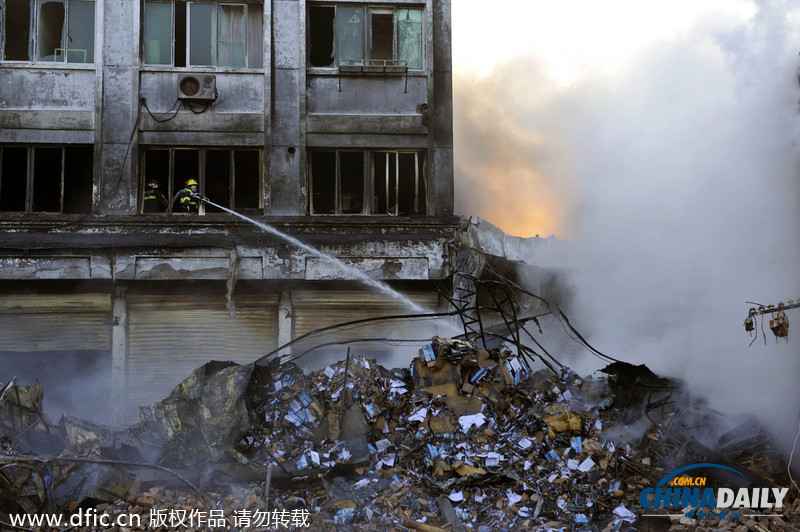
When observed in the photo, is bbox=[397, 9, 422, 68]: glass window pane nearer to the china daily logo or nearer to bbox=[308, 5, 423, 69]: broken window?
bbox=[308, 5, 423, 69]: broken window

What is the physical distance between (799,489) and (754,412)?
50.2 inches

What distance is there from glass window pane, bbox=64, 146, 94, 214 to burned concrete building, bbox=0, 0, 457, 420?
28mm

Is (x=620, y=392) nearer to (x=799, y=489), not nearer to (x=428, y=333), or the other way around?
(x=799, y=489)

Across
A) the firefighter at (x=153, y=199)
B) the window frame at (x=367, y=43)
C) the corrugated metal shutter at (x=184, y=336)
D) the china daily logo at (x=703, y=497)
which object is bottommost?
the china daily logo at (x=703, y=497)

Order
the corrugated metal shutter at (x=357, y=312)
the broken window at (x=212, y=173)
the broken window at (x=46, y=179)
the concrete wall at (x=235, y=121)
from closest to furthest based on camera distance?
the concrete wall at (x=235, y=121)
the broken window at (x=46, y=179)
the corrugated metal shutter at (x=357, y=312)
the broken window at (x=212, y=173)

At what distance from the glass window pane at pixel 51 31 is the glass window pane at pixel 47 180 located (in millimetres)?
1950

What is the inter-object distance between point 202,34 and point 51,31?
304cm

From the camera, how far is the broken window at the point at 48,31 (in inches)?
548

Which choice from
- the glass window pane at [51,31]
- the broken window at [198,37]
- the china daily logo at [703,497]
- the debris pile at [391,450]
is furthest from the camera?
the broken window at [198,37]

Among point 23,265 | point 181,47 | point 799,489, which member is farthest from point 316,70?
point 799,489

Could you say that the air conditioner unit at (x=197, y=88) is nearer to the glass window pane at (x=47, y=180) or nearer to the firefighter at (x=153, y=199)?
the firefighter at (x=153, y=199)

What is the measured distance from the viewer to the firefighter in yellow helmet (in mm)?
13734

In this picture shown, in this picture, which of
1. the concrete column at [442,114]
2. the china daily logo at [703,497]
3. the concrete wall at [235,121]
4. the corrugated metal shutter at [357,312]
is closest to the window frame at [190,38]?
the concrete wall at [235,121]

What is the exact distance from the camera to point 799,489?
7.49m
